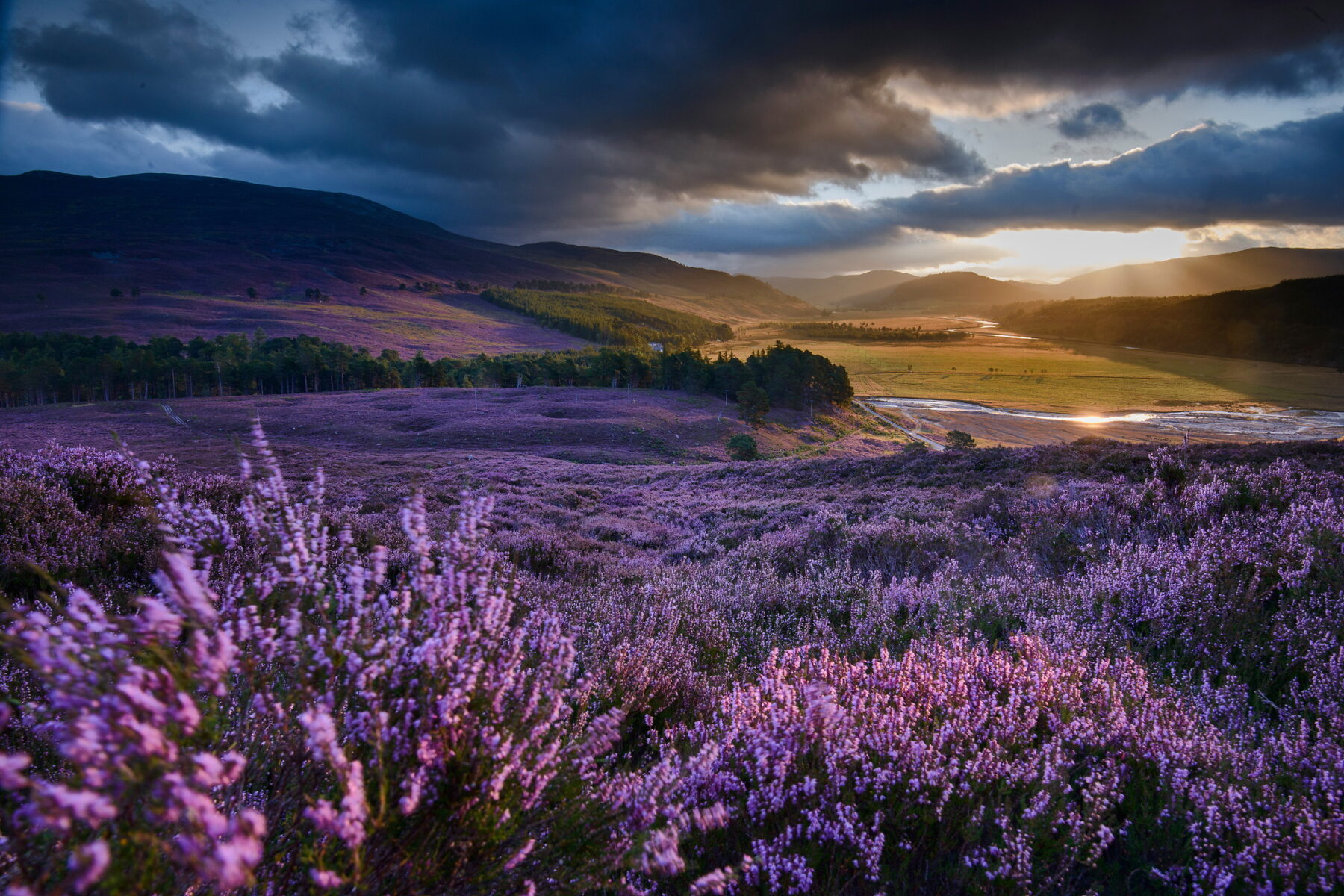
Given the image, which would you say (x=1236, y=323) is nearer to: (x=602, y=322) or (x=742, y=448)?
(x=742, y=448)

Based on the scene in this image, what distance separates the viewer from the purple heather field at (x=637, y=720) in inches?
50.4

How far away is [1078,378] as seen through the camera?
87312 mm

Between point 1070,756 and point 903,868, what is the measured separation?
1.17m

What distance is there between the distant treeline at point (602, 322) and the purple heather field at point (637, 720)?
13239cm

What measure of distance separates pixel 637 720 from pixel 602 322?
149949 millimetres

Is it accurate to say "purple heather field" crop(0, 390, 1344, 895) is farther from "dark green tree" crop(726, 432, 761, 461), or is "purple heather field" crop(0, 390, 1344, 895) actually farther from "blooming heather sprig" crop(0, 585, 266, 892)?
"dark green tree" crop(726, 432, 761, 461)

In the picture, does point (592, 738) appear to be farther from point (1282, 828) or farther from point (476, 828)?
point (1282, 828)

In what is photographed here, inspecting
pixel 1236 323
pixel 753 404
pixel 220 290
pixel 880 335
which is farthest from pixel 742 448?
pixel 220 290

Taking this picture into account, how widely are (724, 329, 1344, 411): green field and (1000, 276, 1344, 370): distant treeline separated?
3122 mm

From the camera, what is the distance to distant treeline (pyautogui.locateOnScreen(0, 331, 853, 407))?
65500mm

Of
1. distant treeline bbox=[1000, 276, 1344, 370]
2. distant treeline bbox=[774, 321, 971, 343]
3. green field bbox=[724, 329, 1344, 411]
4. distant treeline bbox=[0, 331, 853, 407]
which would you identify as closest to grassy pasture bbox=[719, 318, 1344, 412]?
green field bbox=[724, 329, 1344, 411]

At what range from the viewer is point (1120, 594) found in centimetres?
486

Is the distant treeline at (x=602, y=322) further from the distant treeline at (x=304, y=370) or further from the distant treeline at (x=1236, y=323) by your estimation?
the distant treeline at (x=1236, y=323)

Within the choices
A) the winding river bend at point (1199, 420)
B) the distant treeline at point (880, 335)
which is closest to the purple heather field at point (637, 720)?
the winding river bend at point (1199, 420)
